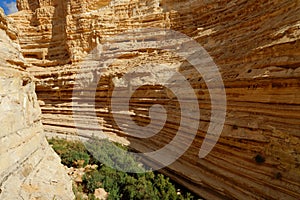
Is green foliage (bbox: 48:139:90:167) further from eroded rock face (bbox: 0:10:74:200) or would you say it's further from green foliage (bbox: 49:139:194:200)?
eroded rock face (bbox: 0:10:74:200)

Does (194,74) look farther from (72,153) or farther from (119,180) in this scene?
(72,153)

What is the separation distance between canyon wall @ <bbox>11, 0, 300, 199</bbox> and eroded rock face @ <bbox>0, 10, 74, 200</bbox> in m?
4.88

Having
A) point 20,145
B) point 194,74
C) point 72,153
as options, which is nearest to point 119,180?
point 72,153

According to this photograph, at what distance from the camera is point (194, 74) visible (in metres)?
10.4

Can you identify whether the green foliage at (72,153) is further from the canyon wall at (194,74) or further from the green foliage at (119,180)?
the canyon wall at (194,74)

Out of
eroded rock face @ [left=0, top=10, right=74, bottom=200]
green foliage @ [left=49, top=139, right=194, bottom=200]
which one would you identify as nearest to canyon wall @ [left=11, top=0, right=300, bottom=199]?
green foliage @ [left=49, top=139, right=194, bottom=200]

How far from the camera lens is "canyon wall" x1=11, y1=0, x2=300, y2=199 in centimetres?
643

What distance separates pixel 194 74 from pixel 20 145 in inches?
291

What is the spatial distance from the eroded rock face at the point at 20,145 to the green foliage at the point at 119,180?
167cm

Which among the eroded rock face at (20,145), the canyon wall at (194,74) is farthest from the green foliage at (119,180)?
the eroded rock face at (20,145)

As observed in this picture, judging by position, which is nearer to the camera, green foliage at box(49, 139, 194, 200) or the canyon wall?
the canyon wall

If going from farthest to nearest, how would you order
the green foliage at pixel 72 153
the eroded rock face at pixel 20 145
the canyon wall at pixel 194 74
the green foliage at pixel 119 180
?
the green foliage at pixel 72 153
the green foliage at pixel 119 180
the canyon wall at pixel 194 74
the eroded rock face at pixel 20 145

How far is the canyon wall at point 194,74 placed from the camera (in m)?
6.43

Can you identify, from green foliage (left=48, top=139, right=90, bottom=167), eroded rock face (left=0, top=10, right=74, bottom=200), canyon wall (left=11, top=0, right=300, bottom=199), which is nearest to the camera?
eroded rock face (left=0, top=10, right=74, bottom=200)
